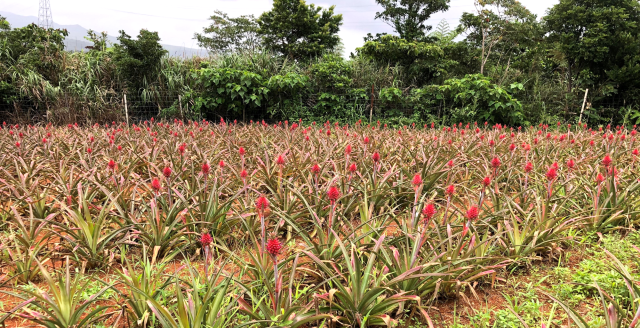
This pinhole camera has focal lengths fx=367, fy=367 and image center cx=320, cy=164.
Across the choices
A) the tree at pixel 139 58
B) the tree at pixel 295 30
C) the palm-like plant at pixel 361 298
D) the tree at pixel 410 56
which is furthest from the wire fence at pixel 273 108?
the palm-like plant at pixel 361 298

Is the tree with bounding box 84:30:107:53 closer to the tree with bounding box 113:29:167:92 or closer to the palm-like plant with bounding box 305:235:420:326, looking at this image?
the tree with bounding box 113:29:167:92

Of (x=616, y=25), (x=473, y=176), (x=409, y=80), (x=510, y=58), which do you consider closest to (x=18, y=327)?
(x=473, y=176)

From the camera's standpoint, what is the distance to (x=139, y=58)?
360 inches

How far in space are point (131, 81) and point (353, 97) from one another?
5.68 metres

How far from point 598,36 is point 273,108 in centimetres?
794

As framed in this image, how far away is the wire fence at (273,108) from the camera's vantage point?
8.80 meters

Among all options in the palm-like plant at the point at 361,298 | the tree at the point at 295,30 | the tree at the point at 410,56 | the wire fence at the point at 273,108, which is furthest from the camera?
the tree at the point at 295,30

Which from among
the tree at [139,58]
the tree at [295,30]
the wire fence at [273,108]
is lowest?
the wire fence at [273,108]

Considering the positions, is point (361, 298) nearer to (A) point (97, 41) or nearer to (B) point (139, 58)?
(B) point (139, 58)

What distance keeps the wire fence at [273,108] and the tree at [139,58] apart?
0.48 m

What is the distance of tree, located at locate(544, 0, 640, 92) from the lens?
864cm

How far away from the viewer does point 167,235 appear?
2.14 metres

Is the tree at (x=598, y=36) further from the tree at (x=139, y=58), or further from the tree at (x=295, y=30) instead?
the tree at (x=139, y=58)

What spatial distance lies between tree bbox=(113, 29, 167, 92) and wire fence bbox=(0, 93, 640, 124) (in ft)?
1.56
